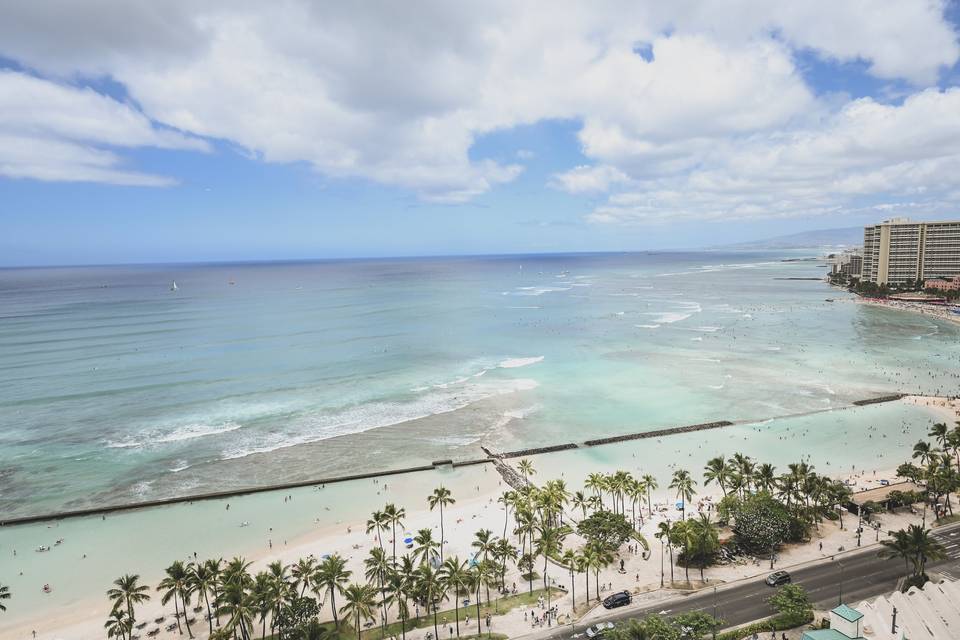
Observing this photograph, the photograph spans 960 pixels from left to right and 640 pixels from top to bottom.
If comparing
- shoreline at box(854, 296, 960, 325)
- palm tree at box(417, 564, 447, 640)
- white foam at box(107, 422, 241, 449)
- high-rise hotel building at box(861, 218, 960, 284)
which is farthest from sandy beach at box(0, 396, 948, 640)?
high-rise hotel building at box(861, 218, 960, 284)

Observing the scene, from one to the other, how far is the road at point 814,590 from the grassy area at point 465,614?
336 cm

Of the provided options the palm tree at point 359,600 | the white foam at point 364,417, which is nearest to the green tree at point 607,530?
the palm tree at point 359,600

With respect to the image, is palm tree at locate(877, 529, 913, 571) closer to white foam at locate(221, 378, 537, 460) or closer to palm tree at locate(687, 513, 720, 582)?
palm tree at locate(687, 513, 720, 582)

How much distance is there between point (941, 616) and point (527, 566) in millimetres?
22193

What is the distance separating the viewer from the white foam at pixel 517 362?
8788 cm

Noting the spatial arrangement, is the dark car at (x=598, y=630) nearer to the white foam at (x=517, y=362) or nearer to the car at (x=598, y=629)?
the car at (x=598, y=629)

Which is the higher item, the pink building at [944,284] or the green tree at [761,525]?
the pink building at [944,284]

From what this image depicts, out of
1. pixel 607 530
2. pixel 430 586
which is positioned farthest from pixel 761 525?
pixel 430 586

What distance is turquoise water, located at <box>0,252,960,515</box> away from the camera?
54.3 meters

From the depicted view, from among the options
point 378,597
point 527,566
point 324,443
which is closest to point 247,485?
point 324,443

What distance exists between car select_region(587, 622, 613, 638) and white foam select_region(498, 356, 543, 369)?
2340 inches

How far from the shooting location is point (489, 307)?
161625 mm

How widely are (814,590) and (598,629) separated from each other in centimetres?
1385

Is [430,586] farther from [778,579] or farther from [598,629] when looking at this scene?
[778,579]
